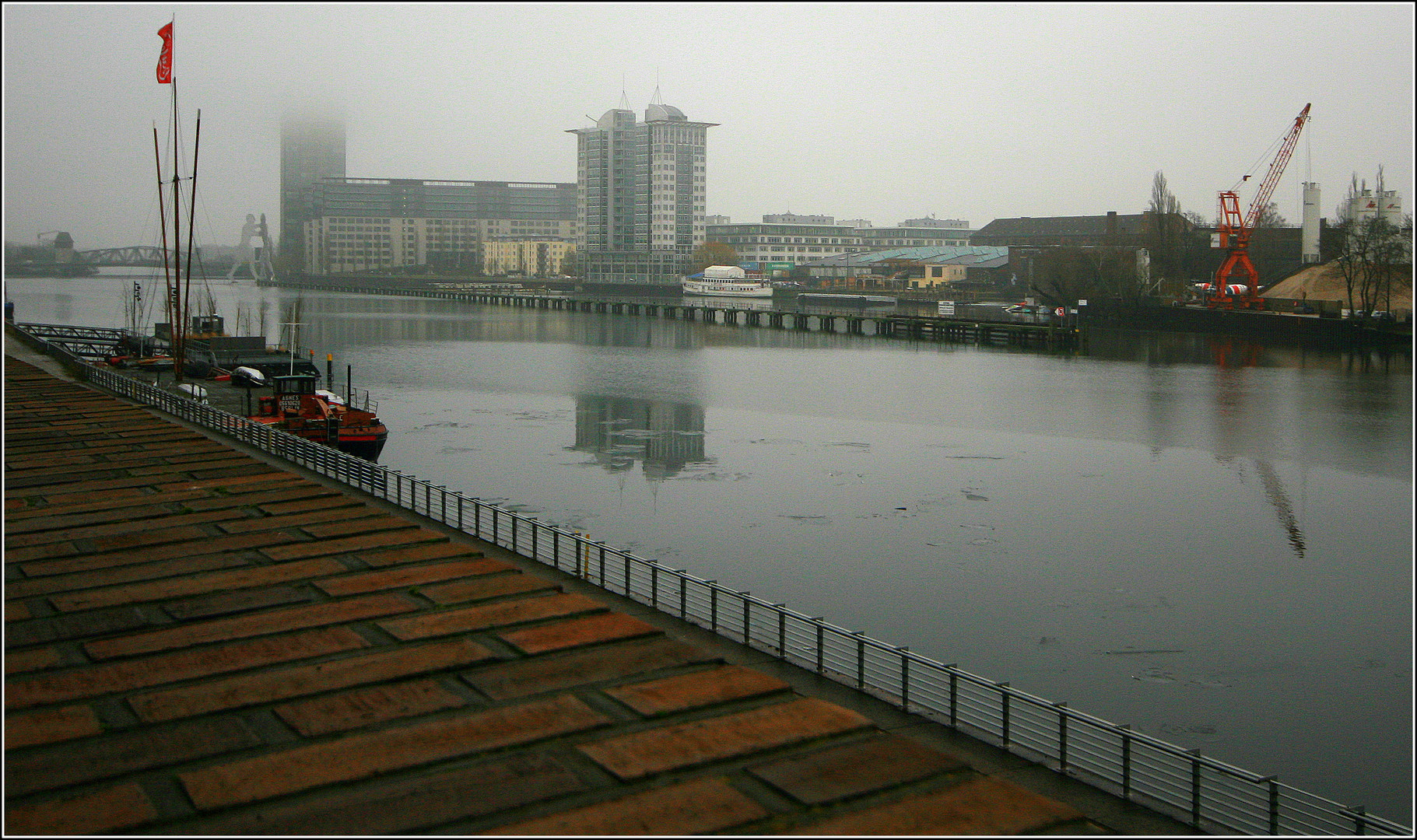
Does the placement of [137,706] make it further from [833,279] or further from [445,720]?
[833,279]

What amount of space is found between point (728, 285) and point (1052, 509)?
157m

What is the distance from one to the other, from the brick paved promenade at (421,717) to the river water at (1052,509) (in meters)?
7.28

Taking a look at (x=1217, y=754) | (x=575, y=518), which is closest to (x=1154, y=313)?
(x=575, y=518)

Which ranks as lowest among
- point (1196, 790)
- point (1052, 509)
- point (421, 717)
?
point (1052, 509)

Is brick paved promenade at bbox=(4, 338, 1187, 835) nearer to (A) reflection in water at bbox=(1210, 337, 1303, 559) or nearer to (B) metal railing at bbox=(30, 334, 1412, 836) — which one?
(B) metal railing at bbox=(30, 334, 1412, 836)

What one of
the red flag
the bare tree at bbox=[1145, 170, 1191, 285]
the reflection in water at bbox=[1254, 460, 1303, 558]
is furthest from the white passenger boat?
the reflection in water at bbox=[1254, 460, 1303, 558]

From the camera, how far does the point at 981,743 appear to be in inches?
402

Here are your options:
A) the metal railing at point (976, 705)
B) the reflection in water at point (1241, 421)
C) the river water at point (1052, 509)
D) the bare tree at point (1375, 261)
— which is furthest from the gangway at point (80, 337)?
the bare tree at point (1375, 261)

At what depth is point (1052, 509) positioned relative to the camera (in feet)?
96.8

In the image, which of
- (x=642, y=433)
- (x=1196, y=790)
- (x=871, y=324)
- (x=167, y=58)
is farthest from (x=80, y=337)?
(x=1196, y=790)

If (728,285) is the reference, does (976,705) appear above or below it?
below

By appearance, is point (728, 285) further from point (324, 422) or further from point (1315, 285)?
point (324, 422)

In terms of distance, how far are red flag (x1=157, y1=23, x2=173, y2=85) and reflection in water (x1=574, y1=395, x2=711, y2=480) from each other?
19700 millimetres

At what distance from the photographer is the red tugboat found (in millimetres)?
34062
